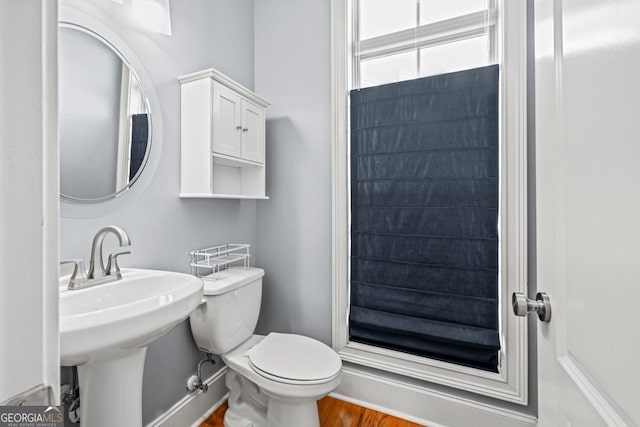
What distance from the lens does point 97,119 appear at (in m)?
1.13

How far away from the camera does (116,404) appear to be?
0.95 m

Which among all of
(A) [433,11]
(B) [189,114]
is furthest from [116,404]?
(A) [433,11]

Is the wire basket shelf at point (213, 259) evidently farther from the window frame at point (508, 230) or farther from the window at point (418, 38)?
the window at point (418, 38)

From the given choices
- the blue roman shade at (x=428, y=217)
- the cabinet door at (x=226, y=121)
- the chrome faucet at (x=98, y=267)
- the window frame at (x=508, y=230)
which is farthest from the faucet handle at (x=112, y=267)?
the window frame at (x=508, y=230)

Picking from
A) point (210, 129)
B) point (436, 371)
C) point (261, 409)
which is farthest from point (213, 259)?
point (436, 371)

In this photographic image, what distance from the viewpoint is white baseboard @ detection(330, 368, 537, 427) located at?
1394 millimetres

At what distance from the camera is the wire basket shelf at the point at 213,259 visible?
148cm

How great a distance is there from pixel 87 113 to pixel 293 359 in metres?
1.28

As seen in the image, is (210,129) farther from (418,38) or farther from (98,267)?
(418,38)

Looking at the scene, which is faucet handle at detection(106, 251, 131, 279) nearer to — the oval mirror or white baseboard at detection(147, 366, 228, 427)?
the oval mirror

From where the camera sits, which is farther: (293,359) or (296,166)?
(296,166)

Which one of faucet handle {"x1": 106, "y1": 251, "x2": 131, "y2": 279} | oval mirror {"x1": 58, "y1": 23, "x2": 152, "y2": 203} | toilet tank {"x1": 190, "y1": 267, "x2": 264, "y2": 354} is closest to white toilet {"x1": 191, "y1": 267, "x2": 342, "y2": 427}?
toilet tank {"x1": 190, "y1": 267, "x2": 264, "y2": 354}

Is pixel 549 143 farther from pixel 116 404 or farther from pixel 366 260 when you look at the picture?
pixel 116 404

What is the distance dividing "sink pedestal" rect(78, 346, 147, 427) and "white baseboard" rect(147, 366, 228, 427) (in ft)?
1.33
